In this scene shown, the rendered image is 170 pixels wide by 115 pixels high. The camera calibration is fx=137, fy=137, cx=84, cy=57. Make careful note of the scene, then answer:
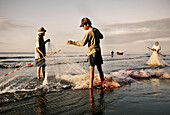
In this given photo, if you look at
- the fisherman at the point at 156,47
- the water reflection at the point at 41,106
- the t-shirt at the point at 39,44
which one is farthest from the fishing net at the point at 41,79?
the fisherman at the point at 156,47

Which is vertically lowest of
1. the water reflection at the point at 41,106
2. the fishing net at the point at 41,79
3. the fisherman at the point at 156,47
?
the water reflection at the point at 41,106

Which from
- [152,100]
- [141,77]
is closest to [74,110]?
[152,100]

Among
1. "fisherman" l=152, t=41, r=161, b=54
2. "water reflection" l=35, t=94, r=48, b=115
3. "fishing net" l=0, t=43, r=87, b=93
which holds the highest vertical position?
"fisherman" l=152, t=41, r=161, b=54

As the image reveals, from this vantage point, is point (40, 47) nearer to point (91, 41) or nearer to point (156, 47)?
point (91, 41)

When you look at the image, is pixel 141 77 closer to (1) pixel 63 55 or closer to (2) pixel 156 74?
(2) pixel 156 74

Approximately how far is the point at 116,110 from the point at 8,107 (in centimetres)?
232

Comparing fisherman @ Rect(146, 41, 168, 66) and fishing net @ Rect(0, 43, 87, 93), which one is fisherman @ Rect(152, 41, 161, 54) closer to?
fisherman @ Rect(146, 41, 168, 66)

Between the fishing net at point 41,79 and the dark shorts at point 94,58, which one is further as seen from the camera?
the fishing net at point 41,79

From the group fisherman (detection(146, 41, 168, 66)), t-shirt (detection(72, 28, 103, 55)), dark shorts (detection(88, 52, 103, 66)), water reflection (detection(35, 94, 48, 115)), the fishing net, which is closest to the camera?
water reflection (detection(35, 94, 48, 115))

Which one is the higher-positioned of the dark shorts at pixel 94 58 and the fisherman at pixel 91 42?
the fisherman at pixel 91 42

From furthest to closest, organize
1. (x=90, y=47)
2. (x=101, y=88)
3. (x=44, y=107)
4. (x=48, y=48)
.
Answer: (x=48, y=48), (x=101, y=88), (x=90, y=47), (x=44, y=107)

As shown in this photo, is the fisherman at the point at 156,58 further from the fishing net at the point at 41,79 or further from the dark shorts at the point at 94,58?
the dark shorts at the point at 94,58

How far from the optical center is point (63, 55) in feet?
18.9

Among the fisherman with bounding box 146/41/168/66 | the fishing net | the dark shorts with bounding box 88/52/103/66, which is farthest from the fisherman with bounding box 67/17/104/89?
the fisherman with bounding box 146/41/168/66
